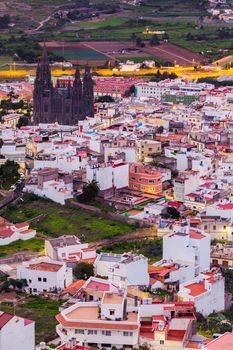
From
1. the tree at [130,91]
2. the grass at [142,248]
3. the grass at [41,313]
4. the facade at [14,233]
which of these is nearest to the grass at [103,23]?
the tree at [130,91]

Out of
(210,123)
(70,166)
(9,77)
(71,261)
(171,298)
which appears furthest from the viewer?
(9,77)

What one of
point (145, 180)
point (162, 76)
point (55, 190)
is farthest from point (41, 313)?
point (162, 76)

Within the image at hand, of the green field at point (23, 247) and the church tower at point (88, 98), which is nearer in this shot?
the green field at point (23, 247)

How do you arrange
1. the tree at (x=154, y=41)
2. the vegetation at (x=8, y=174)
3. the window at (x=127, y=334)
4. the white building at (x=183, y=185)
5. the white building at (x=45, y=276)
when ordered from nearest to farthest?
1. the window at (x=127, y=334)
2. the white building at (x=45, y=276)
3. the white building at (x=183, y=185)
4. the vegetation at (x=8, y=174)
5. the tree at (x=154, y=41)

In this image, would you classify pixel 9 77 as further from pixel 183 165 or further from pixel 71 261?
pixel 71 261

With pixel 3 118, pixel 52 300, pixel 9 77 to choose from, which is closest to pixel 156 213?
pixel 52 300

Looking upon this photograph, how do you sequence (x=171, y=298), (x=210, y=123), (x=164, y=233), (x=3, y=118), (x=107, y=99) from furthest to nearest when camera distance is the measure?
1. (x=107, y=99)
2. (x=3, y=118)
3. (x=210, y=123)
4. (x=164, y=233)
5. (x=171, y=298)

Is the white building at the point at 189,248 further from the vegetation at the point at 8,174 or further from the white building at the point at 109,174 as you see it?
the vegetation at the point at 8,174
